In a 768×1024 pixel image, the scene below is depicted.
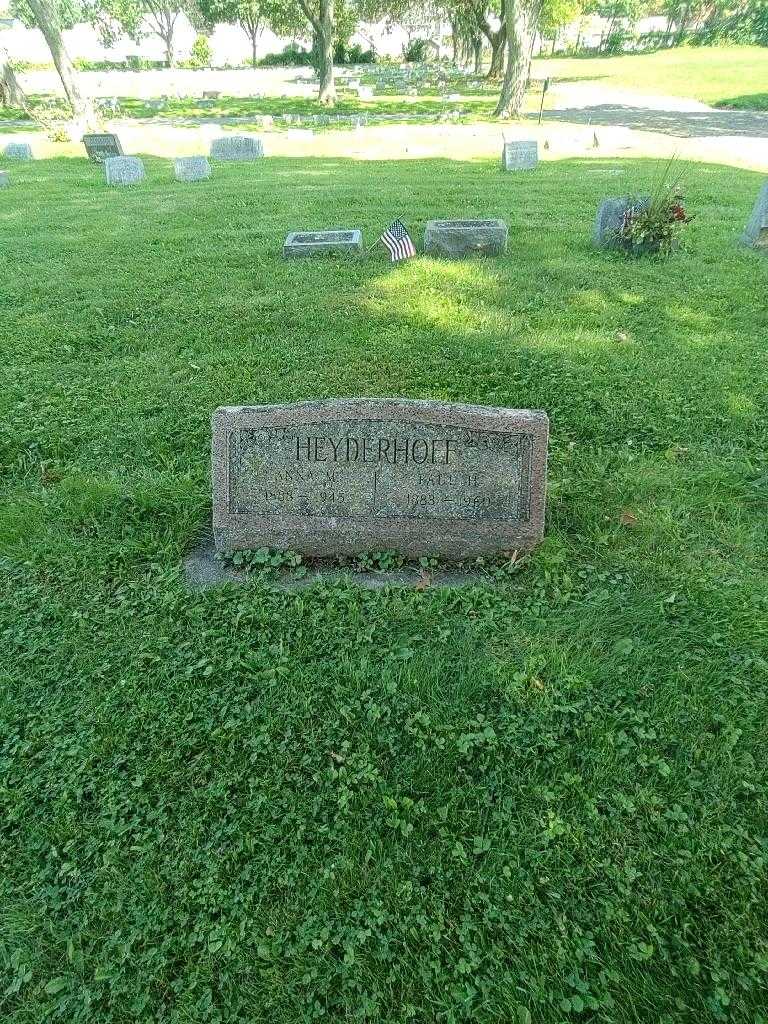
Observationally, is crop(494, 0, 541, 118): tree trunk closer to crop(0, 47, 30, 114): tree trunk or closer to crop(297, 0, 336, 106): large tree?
crop(297, 0, 336, 106): large tree

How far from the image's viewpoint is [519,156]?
13.7 metres

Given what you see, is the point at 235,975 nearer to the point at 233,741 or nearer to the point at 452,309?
the point at 233,741

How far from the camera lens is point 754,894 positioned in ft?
6.45

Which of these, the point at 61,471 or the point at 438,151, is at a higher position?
the point at 438,151

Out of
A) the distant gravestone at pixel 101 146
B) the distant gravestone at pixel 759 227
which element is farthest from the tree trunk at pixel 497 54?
the distant gravestone at pixel 759 227

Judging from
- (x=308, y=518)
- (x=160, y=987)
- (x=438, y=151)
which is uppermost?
(x=438, y=151)

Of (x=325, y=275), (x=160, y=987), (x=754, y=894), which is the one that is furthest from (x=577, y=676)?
(x=325, y=275)

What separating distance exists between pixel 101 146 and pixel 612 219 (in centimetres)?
1423

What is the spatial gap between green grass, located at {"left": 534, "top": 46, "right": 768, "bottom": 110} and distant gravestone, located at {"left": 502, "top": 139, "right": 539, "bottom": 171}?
1717cm

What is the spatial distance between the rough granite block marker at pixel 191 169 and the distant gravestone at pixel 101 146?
4.02 metres

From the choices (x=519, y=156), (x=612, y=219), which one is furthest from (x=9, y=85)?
(x=612, y=219)

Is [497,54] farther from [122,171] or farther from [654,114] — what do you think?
[122,171]

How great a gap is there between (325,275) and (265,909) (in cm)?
650

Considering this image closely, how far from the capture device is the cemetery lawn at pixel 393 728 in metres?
1.87
